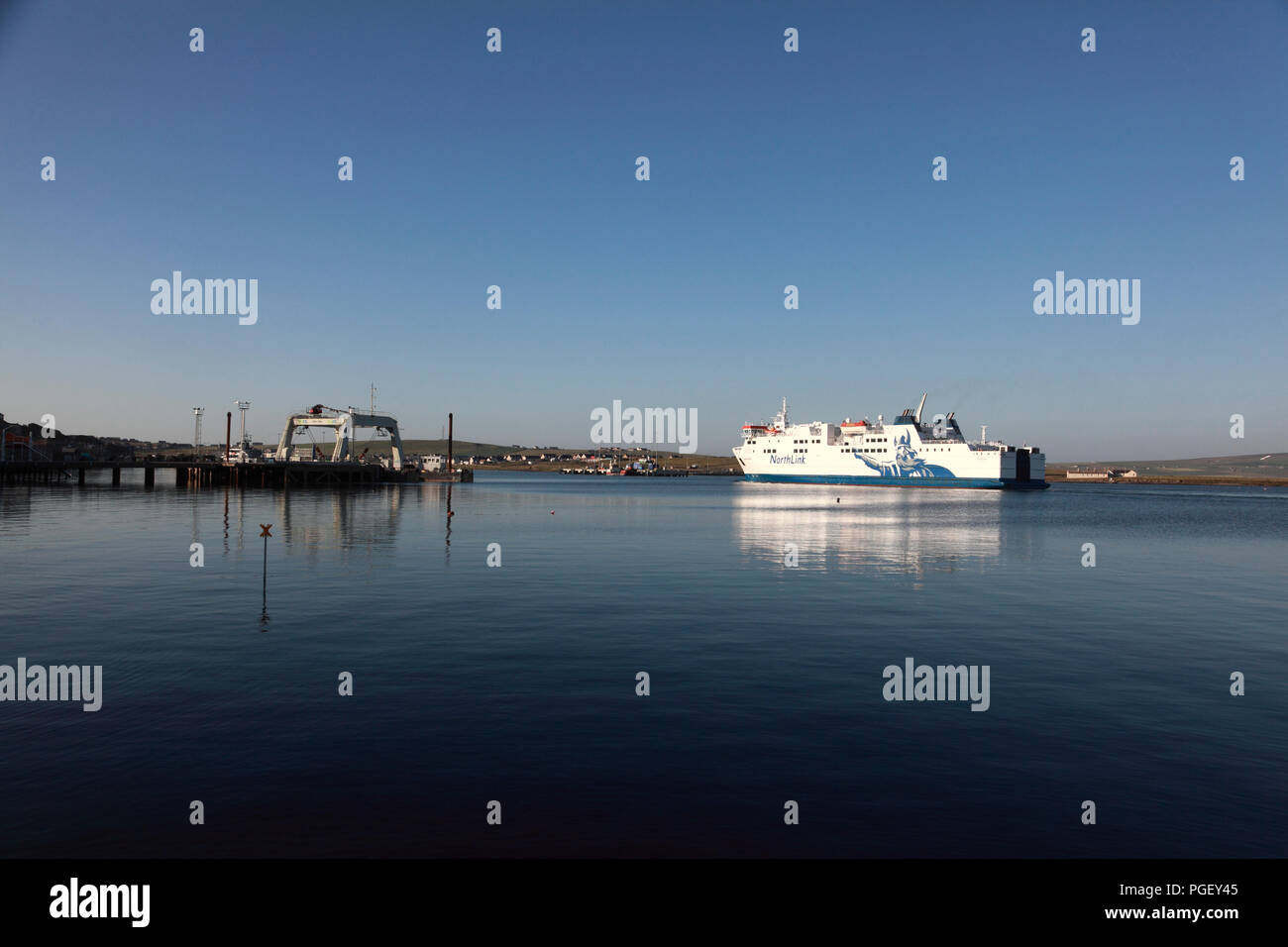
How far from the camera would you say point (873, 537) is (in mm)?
61656

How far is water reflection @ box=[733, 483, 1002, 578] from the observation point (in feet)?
149

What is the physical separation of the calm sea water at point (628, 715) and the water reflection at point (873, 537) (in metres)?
5.97

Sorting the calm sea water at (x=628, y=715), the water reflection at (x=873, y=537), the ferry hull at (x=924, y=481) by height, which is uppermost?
the ferry hull at (x=924, y=481)

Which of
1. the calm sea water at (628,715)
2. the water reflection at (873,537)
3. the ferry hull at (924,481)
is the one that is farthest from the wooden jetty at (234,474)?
the ferry hull at (924,481)

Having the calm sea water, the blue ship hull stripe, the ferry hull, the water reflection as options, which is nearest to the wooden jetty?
the water reflection

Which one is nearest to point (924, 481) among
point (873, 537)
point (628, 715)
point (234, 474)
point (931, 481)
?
point (931, 481)

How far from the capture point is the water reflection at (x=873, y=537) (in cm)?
4547

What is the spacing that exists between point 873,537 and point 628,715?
1972 inches

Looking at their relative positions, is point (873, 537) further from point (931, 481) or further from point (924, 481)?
point (924, 481)

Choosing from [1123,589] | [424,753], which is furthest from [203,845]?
[1123,589]

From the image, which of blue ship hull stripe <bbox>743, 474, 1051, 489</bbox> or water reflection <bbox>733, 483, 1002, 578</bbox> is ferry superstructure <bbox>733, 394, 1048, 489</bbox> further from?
water reflection <bbox>733, 483, 1002, 578</bbox>

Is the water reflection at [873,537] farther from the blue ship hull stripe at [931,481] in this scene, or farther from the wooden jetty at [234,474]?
the wooden jetty at [234,474]
